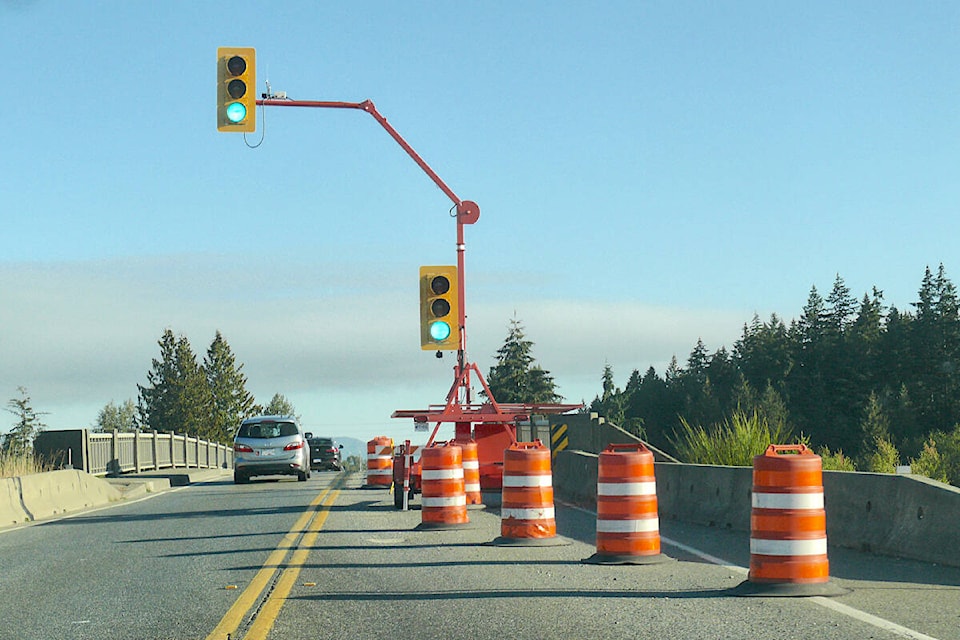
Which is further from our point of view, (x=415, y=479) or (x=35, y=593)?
(x=415, y=479)

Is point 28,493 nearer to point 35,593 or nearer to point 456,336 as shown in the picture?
point 456,336

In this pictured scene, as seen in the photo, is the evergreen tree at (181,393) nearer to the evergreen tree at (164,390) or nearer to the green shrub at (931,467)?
the evergreen tree at (164,390)

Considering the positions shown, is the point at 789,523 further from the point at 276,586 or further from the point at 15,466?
the point at 15,466

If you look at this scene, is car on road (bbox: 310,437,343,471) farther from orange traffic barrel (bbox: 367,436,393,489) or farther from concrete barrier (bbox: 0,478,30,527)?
concrete barrier (bbox: 0,478,30,527)

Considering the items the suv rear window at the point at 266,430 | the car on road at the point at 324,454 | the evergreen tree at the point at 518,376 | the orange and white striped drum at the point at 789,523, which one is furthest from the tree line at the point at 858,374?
the orange and white striped drum at the point at 789,523

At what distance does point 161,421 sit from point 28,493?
118m

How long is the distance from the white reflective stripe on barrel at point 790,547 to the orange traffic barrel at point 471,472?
9.04 metres

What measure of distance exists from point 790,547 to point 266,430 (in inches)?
926

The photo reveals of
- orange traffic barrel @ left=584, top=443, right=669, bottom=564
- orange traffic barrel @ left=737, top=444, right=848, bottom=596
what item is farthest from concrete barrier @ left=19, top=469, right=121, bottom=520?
orange traffic barrel @ left=737, top=444, right=848, bottom=596

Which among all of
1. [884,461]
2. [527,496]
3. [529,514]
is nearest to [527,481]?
[527,496]

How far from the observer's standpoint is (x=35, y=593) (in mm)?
10453

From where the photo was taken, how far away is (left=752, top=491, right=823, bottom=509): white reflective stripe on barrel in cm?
957

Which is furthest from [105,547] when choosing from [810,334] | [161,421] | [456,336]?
[810,334]

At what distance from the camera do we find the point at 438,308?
60.0 ft
